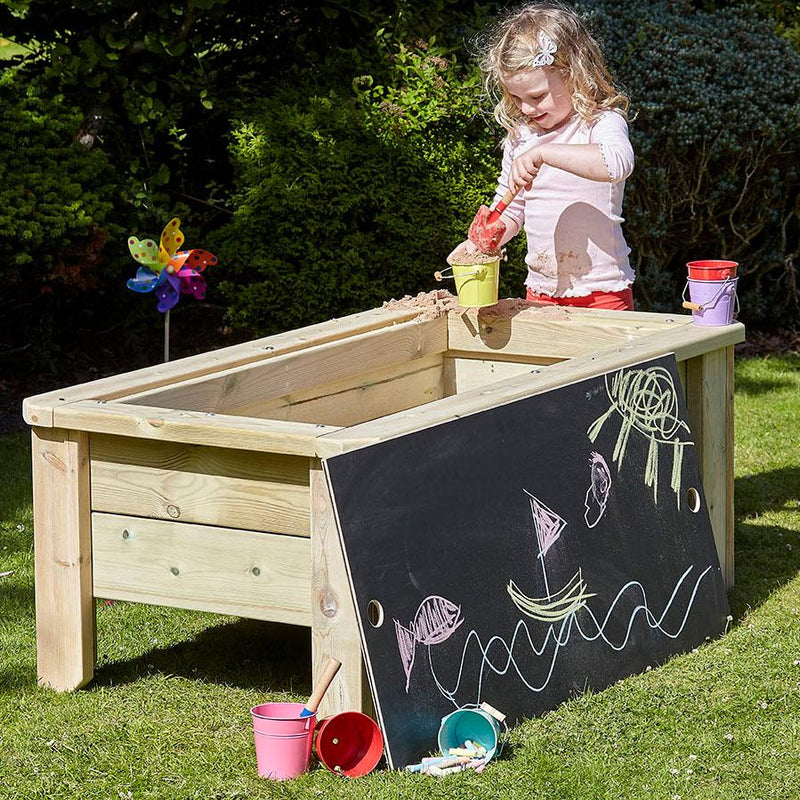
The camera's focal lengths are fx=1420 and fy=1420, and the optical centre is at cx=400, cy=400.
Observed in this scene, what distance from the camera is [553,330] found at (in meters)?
4.39

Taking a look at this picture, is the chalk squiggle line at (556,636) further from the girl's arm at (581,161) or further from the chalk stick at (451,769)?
the girl's arm at (581,161)

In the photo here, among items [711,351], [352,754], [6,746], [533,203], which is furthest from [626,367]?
[6,746]

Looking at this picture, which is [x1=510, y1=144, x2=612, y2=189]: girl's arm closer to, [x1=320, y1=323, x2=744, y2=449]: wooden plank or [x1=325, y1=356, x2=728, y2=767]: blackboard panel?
[x1=320, y1=323, x2=744, y2=449]: wooden plank

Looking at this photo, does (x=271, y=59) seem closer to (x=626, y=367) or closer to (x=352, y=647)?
(x=626, y=367)

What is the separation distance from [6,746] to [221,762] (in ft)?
1.72

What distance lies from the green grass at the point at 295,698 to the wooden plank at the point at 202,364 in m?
0.73

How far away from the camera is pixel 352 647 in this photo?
306 centimetres

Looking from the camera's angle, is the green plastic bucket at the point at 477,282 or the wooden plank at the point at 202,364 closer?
the wooden plank at the point at 202,364

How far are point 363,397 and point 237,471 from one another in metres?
1.13

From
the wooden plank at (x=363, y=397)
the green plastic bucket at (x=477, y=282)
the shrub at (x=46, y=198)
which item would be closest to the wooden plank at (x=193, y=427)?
the wooden plank at (x=363, y=397)

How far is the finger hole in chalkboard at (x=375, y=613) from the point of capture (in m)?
2.99

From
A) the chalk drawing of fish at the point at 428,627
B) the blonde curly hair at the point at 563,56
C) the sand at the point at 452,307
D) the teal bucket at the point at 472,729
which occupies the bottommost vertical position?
the teal bucket at the point at 472,729

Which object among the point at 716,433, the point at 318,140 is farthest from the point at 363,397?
the point at 318,140

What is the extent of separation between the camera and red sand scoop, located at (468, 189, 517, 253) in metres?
4.36
